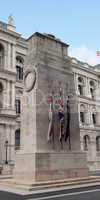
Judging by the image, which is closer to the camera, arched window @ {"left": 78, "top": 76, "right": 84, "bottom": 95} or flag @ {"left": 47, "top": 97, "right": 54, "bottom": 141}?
flag @ {"left": 47, "top": 97, "right": 54, "bottom": 141}

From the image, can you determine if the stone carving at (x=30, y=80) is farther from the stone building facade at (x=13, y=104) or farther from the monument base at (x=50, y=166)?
the stone building facade at (x=13, y=104)

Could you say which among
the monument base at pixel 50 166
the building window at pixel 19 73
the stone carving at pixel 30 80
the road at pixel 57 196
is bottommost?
the road at pixel 57 196

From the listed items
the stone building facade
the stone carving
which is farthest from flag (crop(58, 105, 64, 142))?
the stone building facade

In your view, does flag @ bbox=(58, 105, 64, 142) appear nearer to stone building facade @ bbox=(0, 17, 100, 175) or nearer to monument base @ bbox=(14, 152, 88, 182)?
monument base @ bbox=(14, 152, 88, 182)

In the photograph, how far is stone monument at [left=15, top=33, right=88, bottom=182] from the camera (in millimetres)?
12047

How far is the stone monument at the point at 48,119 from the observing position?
12047 millimetres

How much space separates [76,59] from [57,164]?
39.6m

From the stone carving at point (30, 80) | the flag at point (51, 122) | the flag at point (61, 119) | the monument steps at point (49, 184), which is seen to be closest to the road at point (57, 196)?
the monument steps at point (49, 184)

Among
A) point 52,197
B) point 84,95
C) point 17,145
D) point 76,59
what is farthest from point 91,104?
point 52,197

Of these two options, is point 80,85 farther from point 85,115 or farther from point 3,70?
point 3,70

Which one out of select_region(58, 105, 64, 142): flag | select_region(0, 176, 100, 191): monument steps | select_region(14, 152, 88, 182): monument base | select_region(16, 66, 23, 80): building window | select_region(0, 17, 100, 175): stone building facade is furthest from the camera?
select_region(16, 66, 23, 80): building window

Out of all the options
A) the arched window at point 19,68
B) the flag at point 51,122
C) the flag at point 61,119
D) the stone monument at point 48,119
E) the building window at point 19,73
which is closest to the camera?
the stone monument at point 48,119

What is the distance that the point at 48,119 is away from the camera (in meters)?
13.0

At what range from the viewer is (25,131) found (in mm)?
13195
